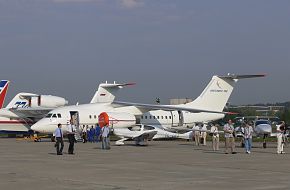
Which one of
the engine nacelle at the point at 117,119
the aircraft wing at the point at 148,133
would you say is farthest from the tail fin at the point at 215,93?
the aircraft wing at the point at 148,133

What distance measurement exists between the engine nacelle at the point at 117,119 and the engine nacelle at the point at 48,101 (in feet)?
46.7

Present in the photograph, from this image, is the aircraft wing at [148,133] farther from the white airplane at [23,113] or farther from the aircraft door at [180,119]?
the white airplane at [23,113]

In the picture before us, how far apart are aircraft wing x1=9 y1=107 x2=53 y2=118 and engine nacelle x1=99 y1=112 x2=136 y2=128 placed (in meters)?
11.4

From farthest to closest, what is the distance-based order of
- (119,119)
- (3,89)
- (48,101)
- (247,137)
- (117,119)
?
(48,101) < (3,89) < (119,119) < (117,119) < (247,137)

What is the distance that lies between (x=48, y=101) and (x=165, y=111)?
1387cm

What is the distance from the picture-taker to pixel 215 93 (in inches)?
1860

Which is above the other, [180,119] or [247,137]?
[180,119]

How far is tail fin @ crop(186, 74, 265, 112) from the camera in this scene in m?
47.2

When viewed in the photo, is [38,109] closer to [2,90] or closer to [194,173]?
[2,90]

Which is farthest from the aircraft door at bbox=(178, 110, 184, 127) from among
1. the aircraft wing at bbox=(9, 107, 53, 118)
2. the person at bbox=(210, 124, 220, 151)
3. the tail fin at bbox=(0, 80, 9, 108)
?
the tail fin at bbox=(0, 80, 9, 108)

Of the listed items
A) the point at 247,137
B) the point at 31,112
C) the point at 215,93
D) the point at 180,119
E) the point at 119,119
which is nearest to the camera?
the point at 247,137

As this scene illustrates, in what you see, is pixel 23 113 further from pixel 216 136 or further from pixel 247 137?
pixel 247 137

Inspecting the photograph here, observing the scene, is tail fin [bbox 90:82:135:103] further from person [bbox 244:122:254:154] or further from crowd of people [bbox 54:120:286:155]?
person [bbox 244:122:254:154]

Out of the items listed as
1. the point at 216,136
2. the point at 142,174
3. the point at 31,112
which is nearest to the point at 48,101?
the point at 31,112
